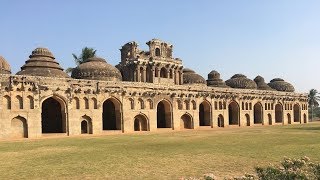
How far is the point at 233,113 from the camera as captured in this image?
59.8 metres

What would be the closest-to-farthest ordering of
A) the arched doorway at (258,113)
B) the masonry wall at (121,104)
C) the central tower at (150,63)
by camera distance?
the masonry wall at (121,104) → the central tower at (150,63) → the arched doorway at (258,113)

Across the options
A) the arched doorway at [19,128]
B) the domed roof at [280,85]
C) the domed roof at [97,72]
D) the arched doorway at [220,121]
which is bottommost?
the arched doorway at [220,121]

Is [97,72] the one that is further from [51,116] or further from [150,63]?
[150,63]

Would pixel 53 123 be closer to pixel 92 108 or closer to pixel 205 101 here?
pixel 92 108

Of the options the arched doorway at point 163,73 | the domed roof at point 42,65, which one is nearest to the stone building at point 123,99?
the domed roof at point 42,65

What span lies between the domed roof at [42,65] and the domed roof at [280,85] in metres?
50.7

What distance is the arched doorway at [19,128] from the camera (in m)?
35.0

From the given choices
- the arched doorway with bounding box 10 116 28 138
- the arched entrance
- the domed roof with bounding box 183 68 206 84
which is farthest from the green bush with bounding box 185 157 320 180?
the domed roof with bounding box 183 68 206 84

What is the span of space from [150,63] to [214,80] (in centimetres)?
2086

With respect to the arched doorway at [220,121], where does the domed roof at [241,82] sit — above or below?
above

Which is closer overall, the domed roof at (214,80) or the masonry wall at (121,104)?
the masonry wall at (121,104)

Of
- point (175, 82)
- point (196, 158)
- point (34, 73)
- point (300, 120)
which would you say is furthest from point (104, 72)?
point (300, 120)

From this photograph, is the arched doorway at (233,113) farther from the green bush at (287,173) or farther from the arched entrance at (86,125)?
the green bush at (287,173)

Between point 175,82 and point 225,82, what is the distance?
19678mm
